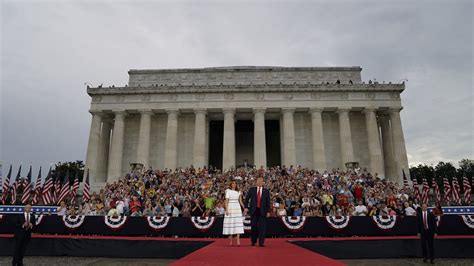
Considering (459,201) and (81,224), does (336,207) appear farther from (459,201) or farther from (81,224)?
(459,201)

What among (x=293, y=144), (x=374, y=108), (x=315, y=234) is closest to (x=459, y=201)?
(x=374, y=108)

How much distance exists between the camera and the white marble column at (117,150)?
41728 mm

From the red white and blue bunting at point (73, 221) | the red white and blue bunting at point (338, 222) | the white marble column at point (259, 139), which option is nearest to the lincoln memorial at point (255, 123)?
the white marble column at point (259, 139)

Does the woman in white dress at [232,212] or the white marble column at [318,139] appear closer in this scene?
the woman in white dress at [232,212]

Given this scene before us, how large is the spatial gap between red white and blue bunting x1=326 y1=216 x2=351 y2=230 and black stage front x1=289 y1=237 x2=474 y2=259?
2418mm

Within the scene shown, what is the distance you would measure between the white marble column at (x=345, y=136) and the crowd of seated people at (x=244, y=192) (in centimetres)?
1090

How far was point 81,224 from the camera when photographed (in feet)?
49.3

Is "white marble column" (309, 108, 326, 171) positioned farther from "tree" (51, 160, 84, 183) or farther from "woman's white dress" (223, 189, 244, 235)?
"tree" (51, 160, 84, 183)

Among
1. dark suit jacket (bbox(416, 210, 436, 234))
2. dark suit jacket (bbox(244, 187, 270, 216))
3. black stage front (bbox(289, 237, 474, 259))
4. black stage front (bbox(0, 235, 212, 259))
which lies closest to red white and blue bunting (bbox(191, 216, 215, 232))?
black stage front (bbox(0, 235, 212, 259))

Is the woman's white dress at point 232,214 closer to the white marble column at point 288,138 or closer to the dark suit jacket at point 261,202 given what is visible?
the dark suit jacket at point 261,202

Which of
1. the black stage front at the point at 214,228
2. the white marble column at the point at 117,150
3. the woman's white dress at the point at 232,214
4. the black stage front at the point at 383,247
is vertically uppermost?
the white marble column at the point at 117,150

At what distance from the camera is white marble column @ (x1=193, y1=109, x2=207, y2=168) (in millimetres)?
41500

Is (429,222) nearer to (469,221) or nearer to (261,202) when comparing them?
(469,221)

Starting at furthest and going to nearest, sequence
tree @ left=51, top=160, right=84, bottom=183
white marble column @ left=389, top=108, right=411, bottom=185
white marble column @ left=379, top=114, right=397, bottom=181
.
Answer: tree @ left=51, top=160, right=84, bottom=183
white marble column @ left=379, top=114, right=397, bottom=181
white marble column @ left=389, top=108, right=411, bottom=185
